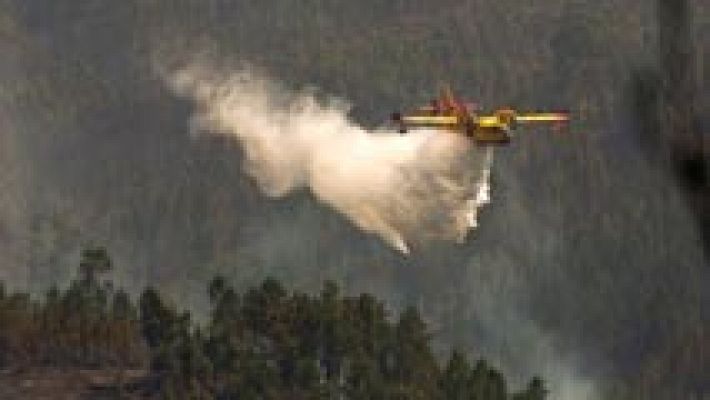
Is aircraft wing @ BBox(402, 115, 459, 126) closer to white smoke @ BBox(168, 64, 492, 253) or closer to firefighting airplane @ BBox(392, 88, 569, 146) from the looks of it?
firefighting airplane @ BBox(392, 88, 569, 146)

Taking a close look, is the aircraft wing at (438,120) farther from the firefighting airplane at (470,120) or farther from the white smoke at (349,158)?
the white smoke at (349,158)

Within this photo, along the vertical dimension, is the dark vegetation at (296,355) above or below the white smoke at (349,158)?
below

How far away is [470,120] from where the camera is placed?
80375 mm

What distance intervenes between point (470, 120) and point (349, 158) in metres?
31.5

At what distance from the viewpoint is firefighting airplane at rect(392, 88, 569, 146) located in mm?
79062

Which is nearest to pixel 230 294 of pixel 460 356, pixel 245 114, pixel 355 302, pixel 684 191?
pixel 355 302

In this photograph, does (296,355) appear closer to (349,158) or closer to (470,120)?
(349,158)

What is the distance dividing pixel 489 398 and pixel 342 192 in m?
72.2

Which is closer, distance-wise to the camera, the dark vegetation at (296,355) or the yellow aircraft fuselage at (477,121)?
the yellow aircraft fuselage at (477,121)

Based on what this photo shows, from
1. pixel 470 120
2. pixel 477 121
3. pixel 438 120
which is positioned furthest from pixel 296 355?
pixel 477 121

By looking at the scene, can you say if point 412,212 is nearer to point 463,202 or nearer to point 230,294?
point 463,202

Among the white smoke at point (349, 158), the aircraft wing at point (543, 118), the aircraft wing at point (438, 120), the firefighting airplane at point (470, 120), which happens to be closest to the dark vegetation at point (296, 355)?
the white smoke at point (349, 158)

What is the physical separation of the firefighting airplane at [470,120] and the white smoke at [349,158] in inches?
618

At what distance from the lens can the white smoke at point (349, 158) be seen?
105m
